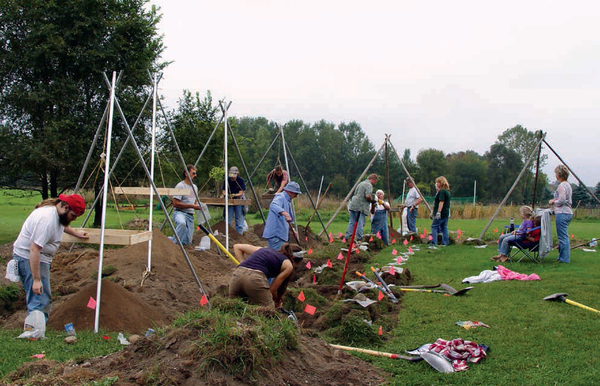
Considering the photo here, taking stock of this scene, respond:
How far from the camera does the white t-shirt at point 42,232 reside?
505 centimetres

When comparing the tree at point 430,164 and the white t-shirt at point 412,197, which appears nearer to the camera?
the white t-shirt at point 412,197

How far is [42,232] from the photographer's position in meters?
5.05

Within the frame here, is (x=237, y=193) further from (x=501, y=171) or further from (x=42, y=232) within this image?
(x=501, y=171)

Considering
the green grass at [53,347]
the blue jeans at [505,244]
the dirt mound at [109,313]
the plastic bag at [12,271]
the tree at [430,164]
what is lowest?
the green grass at [53,347]

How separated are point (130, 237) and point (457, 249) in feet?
29.9

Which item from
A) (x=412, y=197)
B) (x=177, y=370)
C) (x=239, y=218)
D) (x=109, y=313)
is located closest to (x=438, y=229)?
(x=412, y=197)

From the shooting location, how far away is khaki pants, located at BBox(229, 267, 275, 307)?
5.44 metres

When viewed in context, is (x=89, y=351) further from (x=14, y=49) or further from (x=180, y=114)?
(x=180, y=114)

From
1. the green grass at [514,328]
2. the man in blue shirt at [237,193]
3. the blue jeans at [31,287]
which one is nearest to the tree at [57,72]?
the man in blue shirt at [237,193]

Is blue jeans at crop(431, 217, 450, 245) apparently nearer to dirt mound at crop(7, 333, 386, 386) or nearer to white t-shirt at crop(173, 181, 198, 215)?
white t-shirt at crop(173, 181, 198, 215)

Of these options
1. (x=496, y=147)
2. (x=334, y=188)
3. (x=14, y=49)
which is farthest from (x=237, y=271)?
(x=496, y=147)

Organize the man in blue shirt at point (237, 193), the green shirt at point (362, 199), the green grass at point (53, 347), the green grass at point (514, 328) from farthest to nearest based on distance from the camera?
the man in blue shirt at point (237, 193)
the green shirt at point (362, 199)
the green grass at point (53, 347)
the green grass at point (514, 328)

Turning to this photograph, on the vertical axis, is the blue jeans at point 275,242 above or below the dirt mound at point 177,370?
above

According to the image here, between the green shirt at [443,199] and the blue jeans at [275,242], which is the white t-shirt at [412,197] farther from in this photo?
the blue jeans at [275,242]
